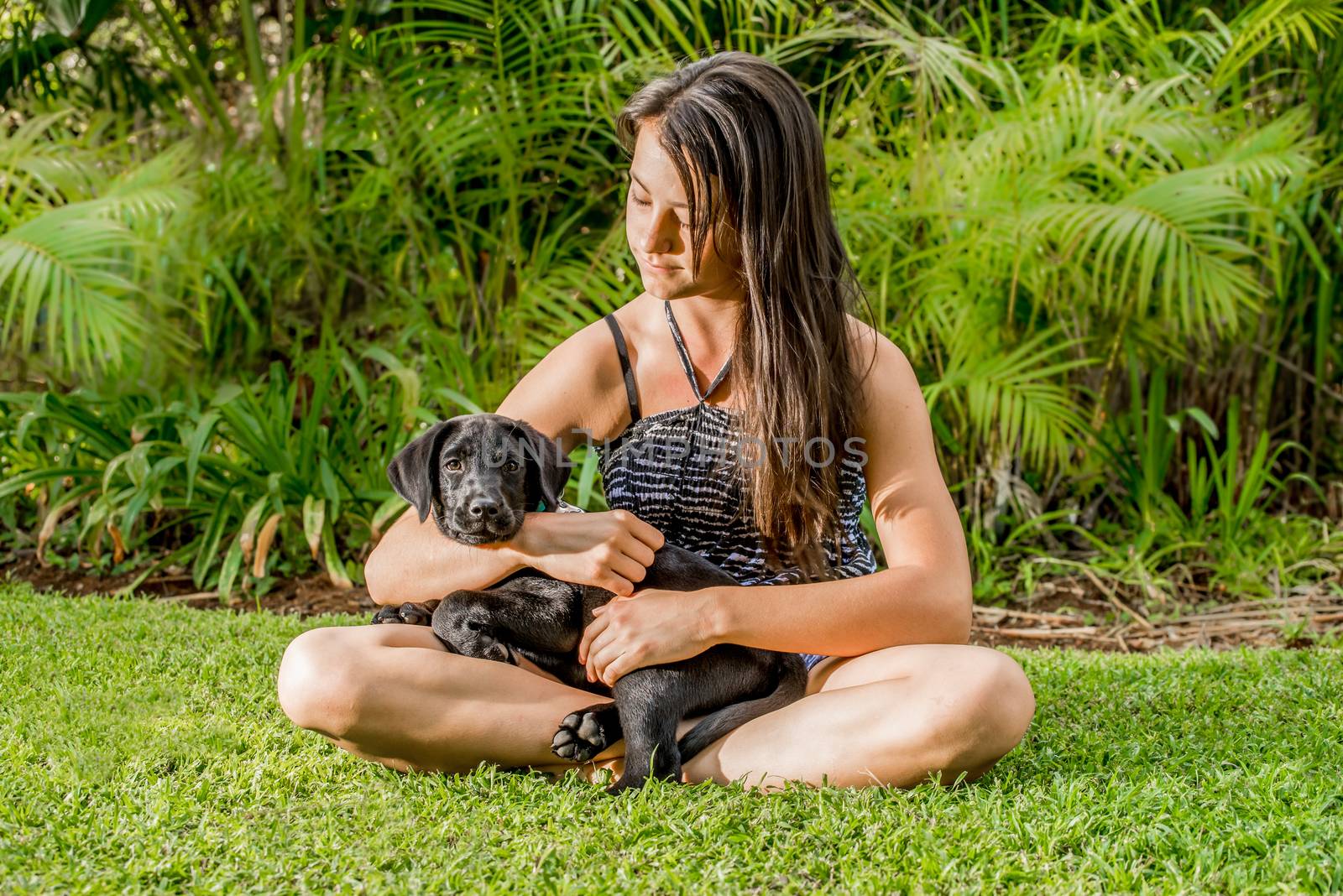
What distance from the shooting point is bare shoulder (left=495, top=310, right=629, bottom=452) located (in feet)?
8.80

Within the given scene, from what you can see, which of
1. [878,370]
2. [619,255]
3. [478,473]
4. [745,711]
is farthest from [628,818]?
[619,255]

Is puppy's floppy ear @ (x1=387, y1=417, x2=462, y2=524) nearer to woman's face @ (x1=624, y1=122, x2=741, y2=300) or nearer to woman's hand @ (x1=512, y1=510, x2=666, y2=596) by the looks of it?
woman's hand @ (x1=512, y1=510, x2=666, y2=596)

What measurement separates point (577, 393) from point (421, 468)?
15.0 inches

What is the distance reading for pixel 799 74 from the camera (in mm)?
5785

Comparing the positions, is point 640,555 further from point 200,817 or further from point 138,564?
point 138,564

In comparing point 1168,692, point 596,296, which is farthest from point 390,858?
point 596,296

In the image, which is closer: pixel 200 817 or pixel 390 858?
pixel 390 858

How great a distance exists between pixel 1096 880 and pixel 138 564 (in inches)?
158

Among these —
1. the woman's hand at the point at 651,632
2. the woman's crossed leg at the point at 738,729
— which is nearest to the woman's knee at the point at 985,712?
the woman's crossed leg at the point at 738,729

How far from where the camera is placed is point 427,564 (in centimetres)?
255

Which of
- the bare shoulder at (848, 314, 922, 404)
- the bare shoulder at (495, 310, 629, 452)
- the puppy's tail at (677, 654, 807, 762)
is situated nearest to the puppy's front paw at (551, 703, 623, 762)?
the puppy's tail at (677, 654, 807, 762)

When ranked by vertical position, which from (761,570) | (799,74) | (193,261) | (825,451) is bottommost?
(761,570)

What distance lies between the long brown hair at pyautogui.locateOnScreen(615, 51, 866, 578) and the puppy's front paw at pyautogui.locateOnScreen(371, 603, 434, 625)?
741 millimetres

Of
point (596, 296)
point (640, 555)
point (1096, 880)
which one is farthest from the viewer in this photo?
point (596, 296)
